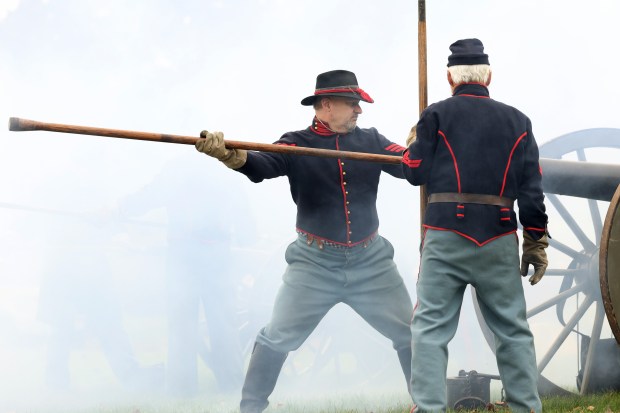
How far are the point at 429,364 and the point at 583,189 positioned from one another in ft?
6.25

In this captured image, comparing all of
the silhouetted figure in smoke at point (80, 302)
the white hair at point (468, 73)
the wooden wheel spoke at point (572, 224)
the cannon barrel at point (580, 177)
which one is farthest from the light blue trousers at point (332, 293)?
the silhouetted figure in smoke at point (80, 302)

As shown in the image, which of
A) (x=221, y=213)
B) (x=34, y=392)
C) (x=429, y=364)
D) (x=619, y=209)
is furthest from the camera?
(x=221, y=213)

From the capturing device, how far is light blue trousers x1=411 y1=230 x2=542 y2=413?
394 centimetres

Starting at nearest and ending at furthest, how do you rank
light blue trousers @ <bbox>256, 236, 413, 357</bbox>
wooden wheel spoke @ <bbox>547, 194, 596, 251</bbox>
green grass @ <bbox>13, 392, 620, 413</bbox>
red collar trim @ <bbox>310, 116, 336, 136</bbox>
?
1. light blue trousers @ <bbox>256, 236, 413, 357</bbox>
2. red collar trim @ <bbox>310, 116, 336, 136</bbox>
3. green grass @ <bbox>13, 392, 620, 413</bbox>
4. wooden wheel spoke @ <bbox>547, 194, 596, 251</bbox>

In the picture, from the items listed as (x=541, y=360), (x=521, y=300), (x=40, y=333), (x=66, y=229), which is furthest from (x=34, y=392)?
(x=521, y=300)

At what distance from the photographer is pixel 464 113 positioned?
13.1 ft

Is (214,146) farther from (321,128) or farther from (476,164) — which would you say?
(476,164)

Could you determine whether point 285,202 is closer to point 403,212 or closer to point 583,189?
point 403,212

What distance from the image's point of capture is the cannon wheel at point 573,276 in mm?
5469

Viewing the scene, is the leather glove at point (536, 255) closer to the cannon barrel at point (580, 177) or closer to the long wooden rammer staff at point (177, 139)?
the long wooden rammer staff at point (177, 139)

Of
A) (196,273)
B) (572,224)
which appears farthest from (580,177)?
(196,273)

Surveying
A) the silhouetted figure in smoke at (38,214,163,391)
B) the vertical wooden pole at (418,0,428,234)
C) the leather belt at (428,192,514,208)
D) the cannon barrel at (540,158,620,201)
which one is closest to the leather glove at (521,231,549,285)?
the leather belt at (428,192,514,208)

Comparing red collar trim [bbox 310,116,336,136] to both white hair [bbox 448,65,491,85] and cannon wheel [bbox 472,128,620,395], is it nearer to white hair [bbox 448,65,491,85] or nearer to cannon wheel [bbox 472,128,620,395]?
white hair [bbox 448,65,491,85]

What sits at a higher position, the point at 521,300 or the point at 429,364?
the point at 521,300
